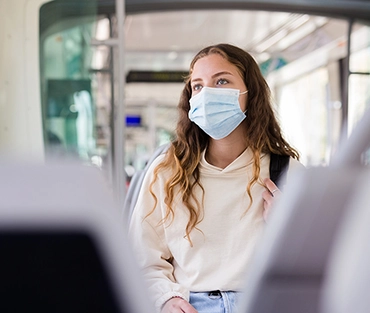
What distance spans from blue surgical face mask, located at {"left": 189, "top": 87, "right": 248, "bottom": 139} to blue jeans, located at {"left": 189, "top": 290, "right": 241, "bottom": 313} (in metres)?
0.61

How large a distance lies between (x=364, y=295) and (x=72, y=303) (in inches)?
13.5

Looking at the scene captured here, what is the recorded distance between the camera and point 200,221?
2.46m

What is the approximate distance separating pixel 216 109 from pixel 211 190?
34 centimetres

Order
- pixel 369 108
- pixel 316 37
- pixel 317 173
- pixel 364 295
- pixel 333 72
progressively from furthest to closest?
pixel 316 37 → pixel 333 72 → pixel 369 108 → pixel 317 173 → pixel 364 295

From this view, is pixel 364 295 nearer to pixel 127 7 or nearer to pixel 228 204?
pixel 228 204

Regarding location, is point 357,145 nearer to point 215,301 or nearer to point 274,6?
point 215,301

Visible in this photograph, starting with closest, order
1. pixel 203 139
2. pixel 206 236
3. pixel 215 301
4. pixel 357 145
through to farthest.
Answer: pixel 357 145, pixel 215 301, pixel 206 236, pixel 203 139

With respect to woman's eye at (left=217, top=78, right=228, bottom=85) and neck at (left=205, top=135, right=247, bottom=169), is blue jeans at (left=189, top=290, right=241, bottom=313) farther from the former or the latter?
woman's eye at (left=217, top=78, right=228, bottom=85)

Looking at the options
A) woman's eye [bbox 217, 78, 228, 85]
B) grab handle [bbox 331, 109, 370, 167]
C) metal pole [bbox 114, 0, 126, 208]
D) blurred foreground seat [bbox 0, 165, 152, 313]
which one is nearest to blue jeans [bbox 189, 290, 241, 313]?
woman's eye [bbox 217, 78, 228, 85]

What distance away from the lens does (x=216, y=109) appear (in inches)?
107

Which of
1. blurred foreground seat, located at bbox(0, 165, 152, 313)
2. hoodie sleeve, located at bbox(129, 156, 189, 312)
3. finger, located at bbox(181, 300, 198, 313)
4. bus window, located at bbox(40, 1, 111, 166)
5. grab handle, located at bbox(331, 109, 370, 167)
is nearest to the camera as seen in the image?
blurred foreground seat, located at bbox(0, 165, 152, 313)

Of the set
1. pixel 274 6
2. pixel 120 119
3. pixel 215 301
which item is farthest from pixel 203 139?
pixel 274 6

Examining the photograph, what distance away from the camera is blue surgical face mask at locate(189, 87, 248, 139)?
270 cm

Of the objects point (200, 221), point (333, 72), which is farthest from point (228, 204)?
point (333, 72)
